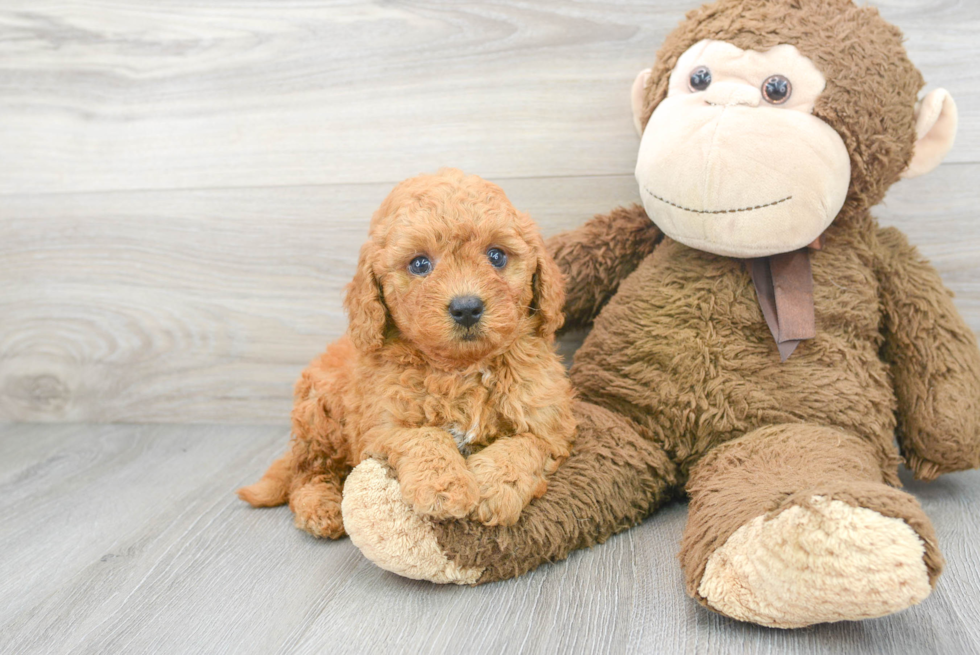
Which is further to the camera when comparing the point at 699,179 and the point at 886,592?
the point at 699,179

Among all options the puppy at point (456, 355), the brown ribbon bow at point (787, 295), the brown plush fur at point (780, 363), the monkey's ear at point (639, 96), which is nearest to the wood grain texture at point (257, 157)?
the monkey's ear at point (639, 96)

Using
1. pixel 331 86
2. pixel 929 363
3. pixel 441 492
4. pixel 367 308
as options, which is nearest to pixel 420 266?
pixel 367 308

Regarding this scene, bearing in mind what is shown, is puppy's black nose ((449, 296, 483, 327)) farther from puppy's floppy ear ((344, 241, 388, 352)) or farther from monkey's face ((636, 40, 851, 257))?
monkey's face ((636, 40, 851, 257))

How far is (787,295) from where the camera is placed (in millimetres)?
1113

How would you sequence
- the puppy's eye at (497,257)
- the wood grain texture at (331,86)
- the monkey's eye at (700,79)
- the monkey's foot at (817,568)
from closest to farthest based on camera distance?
the monkey's foot at (817,568), the puppy's eye at (497,257), the monkey's eye at (700,79), the wood grain texture at (331,86)

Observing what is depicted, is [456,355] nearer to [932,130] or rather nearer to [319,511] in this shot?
[319,511]

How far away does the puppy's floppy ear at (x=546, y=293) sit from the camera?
3.37 feet

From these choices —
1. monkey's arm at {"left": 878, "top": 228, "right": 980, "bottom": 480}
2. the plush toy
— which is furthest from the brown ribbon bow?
monkey's arm at {"left": 878, "top": 228, "right": 980, "bottom": 480}

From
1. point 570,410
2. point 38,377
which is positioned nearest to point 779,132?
point 570,410

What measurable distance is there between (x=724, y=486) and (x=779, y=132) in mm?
480

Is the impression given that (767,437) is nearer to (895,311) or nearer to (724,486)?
(724,486)

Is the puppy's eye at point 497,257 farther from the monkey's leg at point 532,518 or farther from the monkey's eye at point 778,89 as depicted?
the monkey's eye at point 778,89

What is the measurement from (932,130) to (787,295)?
335 millimetres

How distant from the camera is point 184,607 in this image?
987 millimetres
